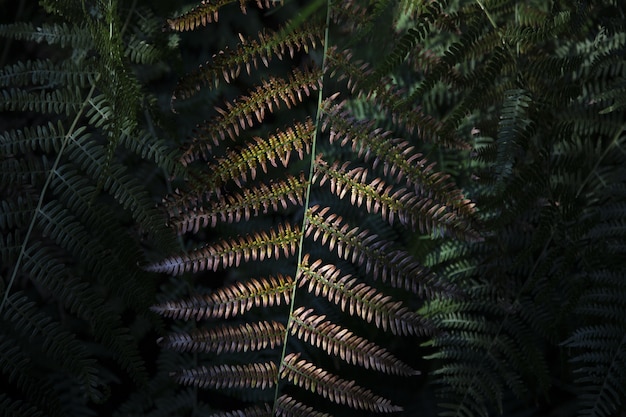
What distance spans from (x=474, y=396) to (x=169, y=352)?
3.60ft

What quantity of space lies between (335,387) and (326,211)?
0.39 metres

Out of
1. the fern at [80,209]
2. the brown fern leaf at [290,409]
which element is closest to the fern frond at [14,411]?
the fern at [80,209]

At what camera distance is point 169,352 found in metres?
2.27

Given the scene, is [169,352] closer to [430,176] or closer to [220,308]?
[220,308]

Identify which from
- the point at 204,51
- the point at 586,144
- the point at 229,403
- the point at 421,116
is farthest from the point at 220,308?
the point at 204,51

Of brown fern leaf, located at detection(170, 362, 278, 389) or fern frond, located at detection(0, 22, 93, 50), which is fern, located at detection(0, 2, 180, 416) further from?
brown fern leaf, located at detection(170, 362, 278, 389)

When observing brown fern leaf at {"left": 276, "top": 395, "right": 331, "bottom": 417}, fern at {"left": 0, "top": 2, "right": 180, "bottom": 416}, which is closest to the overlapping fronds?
brown fern leaf at {"left": 276, "top": 395, "right": 331, "bottom": 417}

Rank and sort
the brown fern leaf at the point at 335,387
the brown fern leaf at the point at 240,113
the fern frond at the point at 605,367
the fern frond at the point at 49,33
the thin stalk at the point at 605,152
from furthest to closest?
the thin stalk at the point at 605,152, the fern frond at the point at 49,33, the fern frond at the point at 605,367, the brown fern leaf at the point at 240,113, the brown fern leaf at the point at 335,387

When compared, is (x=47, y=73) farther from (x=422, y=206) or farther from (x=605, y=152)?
(x=605, y=152)

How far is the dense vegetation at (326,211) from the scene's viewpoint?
4.66 ft

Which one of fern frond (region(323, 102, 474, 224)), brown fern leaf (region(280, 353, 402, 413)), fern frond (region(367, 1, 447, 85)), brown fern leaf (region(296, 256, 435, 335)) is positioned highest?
fern frond (region(367, 1, 447, 85))

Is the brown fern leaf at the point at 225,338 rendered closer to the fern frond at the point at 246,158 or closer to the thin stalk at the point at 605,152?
the fern frond at the point at 246,158

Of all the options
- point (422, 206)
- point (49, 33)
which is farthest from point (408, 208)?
point (49, 33)

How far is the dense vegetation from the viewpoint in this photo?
1422 mm
